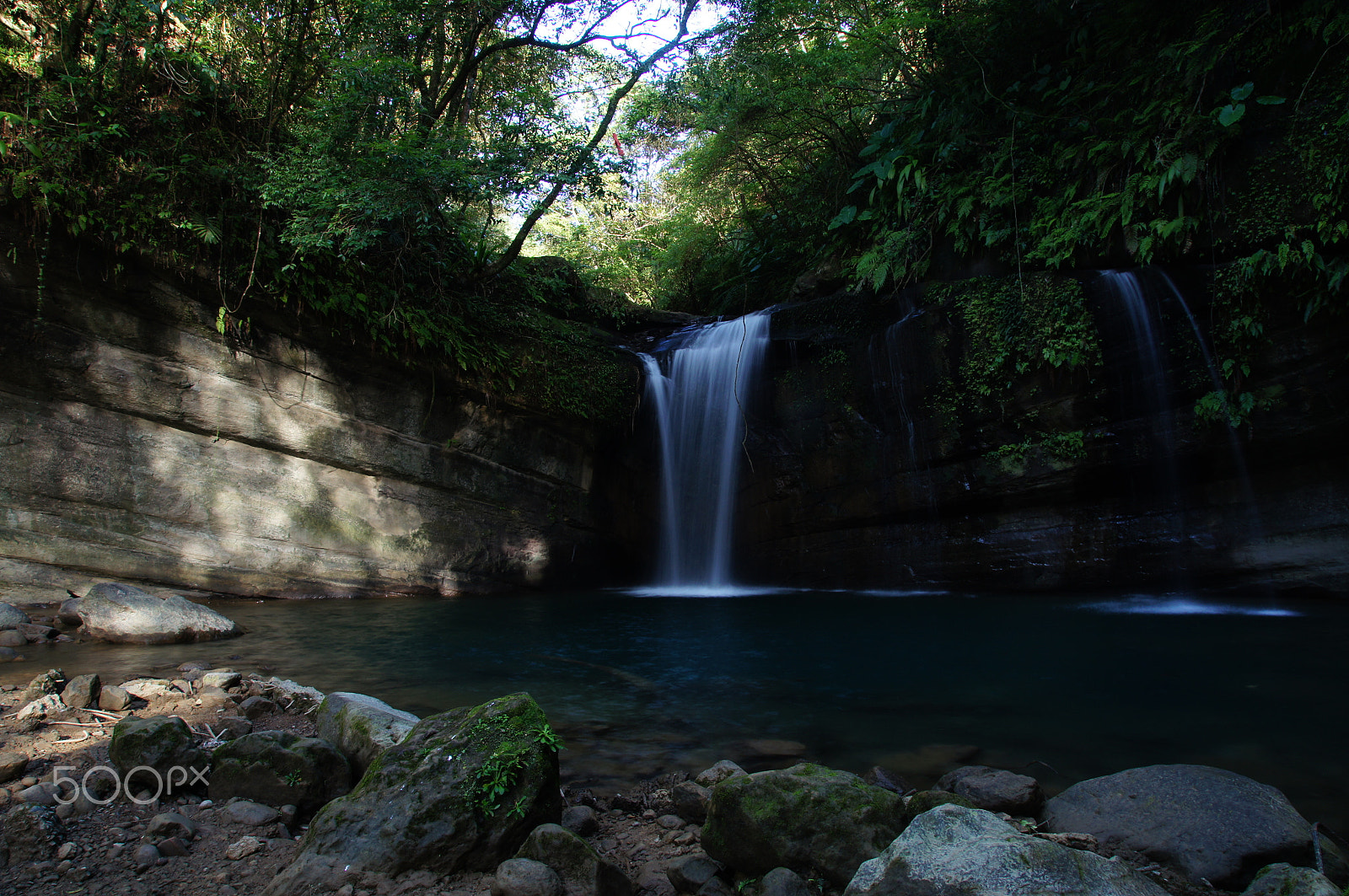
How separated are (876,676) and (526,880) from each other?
3809 mm

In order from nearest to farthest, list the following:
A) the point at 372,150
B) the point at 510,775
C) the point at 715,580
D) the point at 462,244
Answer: the point at 510,775 < the point at 372,150 < the point at 462,244 < the point at 715,580

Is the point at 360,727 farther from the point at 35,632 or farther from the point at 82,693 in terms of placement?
the point at 35,632

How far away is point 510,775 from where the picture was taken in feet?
7.85

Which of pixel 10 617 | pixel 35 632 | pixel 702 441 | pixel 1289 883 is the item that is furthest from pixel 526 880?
pixel 702 441

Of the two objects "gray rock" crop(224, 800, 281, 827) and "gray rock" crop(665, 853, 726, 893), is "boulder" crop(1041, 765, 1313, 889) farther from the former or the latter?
"gray rock" crop(224, 800, 281, 827)

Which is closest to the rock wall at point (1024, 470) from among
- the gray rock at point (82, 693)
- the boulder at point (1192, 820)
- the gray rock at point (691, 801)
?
the boulder at point (1192, 820)

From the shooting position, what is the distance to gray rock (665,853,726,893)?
2170mm

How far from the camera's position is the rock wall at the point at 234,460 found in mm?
7246

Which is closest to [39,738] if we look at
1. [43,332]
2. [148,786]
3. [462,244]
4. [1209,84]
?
[148,786]

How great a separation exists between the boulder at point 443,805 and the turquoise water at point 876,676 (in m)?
0.78

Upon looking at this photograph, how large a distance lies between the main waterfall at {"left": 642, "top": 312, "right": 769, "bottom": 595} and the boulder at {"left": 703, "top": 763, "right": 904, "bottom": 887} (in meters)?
8.77

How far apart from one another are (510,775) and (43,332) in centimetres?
820

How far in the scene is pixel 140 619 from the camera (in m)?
5.68

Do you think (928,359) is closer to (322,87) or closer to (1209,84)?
(1209,84)
